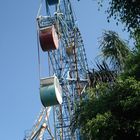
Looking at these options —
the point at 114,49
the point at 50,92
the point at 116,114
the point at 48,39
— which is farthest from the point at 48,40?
the point at 116,114

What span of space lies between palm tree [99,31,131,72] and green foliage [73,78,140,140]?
14.2 feet

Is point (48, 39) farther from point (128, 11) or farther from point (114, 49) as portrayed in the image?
point (128, 11)

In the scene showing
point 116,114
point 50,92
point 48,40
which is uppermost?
point 48,40

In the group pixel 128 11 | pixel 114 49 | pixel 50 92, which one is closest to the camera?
pixel 128 11

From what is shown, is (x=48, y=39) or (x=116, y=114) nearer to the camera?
(x=116, y=114)

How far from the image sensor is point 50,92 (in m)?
22.0

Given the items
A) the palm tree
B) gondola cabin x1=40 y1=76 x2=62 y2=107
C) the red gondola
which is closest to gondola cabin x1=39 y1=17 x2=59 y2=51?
the red gondola

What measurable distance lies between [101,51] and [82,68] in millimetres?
10201

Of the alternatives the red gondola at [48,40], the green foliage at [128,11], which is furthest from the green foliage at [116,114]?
the red gondola at [48,40]

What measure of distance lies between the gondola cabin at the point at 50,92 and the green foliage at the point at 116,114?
1052 cm

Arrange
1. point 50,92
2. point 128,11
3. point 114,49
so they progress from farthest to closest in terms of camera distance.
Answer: point 50,92 < point 114,49 < point 128,11

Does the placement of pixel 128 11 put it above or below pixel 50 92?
below

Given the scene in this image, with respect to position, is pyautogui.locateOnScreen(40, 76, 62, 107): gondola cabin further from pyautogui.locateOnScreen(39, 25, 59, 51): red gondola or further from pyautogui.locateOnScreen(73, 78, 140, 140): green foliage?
pyautogui.locateOnScreen(73, 78, 140, 140): green foliage

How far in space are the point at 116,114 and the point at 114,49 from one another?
5.24m
